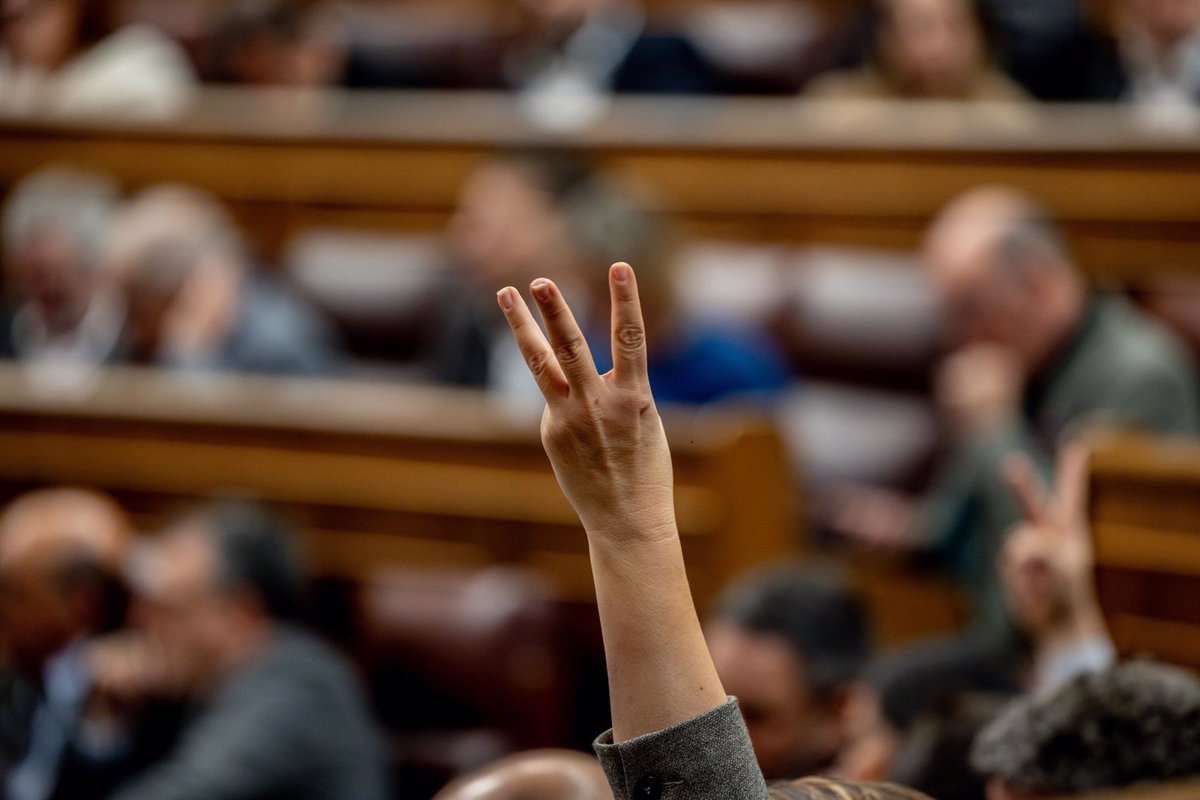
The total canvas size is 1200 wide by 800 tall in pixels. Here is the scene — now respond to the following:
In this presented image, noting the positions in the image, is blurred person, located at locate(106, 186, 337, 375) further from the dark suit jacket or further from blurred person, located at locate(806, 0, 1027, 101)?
blurred person, located at locate(806, 0, 1027, 101)

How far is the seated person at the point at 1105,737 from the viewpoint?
1.84ft

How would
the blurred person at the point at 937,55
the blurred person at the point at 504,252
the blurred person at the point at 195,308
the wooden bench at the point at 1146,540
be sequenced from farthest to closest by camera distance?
the blurred person at the point at 937,55 < the blurred person at the point at 195,308 < the blurred person at the point at 504,252 < the wooden bench at the point at 1146,540

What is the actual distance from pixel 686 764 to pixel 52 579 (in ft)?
3.18

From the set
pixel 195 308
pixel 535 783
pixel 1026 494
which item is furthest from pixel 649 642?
pixel 195 308

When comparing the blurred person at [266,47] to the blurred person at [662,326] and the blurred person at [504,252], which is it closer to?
the blurred person at [504,252]

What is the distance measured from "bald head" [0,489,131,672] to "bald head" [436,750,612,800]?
2.58 feet

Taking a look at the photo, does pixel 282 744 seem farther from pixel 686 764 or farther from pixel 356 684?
pixel 686 764

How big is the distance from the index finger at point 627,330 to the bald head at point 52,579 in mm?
949

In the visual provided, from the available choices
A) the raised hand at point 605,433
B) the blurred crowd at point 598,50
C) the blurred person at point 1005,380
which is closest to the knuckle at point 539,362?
the raised hand at point 605,433

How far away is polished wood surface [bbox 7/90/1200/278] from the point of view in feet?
5.38

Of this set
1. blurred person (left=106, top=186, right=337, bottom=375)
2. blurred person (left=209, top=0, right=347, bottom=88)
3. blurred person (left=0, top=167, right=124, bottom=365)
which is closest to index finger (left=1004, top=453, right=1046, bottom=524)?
blurred person (left=106, top=186, right=337, bottom=375)

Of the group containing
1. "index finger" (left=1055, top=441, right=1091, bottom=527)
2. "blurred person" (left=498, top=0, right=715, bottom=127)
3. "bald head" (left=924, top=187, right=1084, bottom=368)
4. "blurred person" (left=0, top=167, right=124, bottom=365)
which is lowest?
"index finger" (left=1055, top=441, right=1091, bottom=527)

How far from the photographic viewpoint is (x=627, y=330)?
0.45 metres

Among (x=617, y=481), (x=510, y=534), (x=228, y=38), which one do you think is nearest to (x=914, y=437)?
(x=510, y=534)
